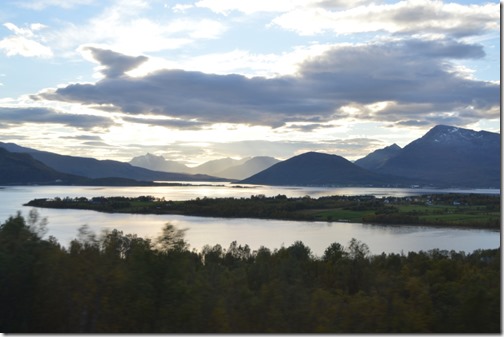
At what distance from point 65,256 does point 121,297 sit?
99 cm

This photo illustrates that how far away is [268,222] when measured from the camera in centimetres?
4375

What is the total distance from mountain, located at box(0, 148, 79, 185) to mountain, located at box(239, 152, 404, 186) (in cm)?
5915

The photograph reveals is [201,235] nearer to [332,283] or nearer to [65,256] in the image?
[332,283]

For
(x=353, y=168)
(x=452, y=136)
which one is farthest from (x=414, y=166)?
(x=452, y=136)

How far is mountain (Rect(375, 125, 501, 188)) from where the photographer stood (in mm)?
73250

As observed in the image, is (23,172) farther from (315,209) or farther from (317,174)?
(317,174)

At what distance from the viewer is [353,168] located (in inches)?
5438

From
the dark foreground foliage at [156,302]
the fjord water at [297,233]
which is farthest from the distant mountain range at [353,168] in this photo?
the dark foreground foliage at [156,302]

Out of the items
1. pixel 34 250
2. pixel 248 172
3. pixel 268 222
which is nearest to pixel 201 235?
pixel 268 222

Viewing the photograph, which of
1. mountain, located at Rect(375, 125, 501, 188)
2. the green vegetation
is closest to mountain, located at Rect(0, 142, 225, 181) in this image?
the green vegetation

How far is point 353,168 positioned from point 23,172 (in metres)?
89.6

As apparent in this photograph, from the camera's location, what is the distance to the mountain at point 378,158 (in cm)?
15229

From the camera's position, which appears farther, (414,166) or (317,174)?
(317,174)

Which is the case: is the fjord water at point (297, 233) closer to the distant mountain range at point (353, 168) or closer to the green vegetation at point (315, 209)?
the green vegetation at point (315, 209)
